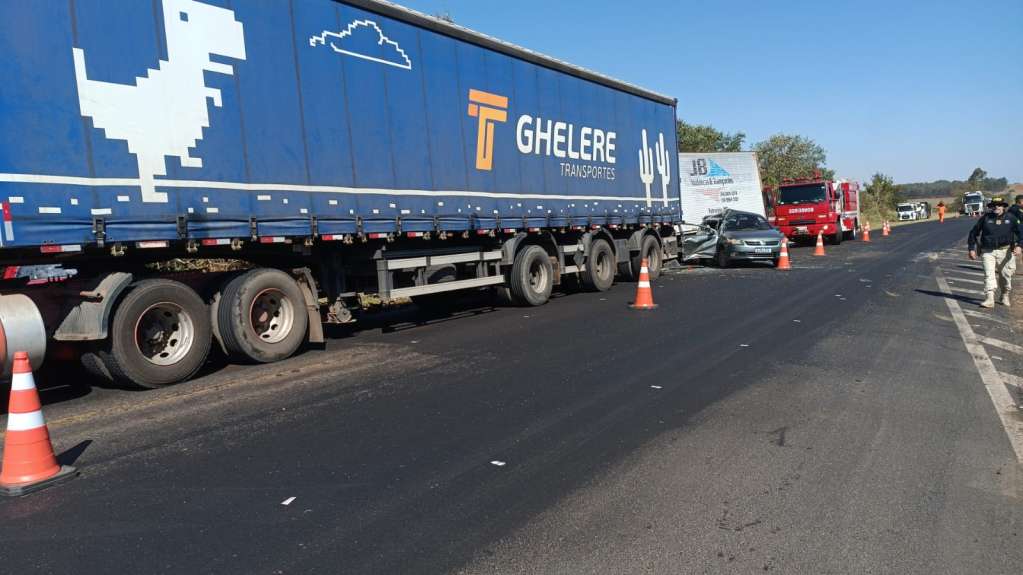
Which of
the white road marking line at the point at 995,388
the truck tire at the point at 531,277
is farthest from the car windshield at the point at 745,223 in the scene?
the white road marking line at the point at 995,388

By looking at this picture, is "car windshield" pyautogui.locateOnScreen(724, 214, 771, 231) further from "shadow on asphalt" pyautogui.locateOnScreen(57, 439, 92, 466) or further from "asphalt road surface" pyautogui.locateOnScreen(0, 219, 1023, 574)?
"shadow on asphalt" pyautogui.locateOnScreen(57, 439, 92, 466)

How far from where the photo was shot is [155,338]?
270 inches

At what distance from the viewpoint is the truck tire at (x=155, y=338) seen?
6410mm

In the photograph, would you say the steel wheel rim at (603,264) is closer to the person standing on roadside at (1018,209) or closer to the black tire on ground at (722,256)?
the black tire on ground at (722,256)

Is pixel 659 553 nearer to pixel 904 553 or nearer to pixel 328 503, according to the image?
pixel 904 553

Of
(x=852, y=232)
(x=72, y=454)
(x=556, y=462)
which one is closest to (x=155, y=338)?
(x=72, y=454)

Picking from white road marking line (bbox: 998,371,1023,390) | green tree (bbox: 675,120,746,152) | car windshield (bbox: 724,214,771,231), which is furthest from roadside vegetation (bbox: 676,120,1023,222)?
white road marking line (bbox: 998,371,1023,390)

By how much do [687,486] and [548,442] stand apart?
43.2 inches

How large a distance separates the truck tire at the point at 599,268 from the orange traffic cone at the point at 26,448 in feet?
36.3

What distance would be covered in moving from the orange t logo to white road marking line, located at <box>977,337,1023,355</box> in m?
7.24

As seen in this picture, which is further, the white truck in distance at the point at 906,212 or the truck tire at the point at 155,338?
the white truck in distance at the point at 906,212

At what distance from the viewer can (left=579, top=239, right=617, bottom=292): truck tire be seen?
1442 centimetres

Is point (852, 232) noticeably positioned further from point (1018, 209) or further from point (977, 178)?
point (977, 178)

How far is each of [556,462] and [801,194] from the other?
2687 cm
